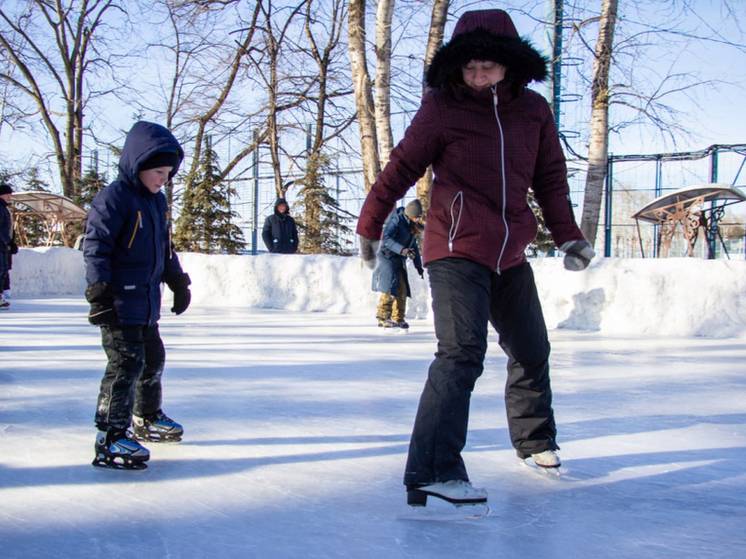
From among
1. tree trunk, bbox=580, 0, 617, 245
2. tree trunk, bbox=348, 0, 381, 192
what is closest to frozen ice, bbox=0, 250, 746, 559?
tree trunk, bbox=580, 0, 617, 245

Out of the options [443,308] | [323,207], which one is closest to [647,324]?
[443,308]

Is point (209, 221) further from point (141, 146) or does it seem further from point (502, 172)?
point (502, 172)

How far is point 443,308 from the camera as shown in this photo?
7.16ft

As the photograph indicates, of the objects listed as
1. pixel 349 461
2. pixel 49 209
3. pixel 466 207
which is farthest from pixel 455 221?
pixel 49 209

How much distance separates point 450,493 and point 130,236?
4.50 feet

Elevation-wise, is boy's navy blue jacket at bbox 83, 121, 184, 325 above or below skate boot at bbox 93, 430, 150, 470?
above

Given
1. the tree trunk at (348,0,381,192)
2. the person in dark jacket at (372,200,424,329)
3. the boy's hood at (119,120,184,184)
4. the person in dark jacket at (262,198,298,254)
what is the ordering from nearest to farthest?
the boy's hood at (119,120,184,184) → the person in dark jacket at (372,200,424,329) → the tree trunk at (348,0,381,192) → the person in dark jacket at (262,198,298,254)

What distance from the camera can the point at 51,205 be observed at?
17.3 meters

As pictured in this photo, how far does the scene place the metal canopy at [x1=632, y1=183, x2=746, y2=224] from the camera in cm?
1159

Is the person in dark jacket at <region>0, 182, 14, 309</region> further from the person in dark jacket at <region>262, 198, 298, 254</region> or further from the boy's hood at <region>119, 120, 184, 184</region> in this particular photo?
the boy's hood at <region>119, 120, 184, 184</region>

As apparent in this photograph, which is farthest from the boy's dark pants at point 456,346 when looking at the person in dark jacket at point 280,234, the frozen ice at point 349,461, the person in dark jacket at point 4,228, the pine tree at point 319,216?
the pine tree at point 319,216

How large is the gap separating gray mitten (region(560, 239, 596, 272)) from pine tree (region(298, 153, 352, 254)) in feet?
51.0

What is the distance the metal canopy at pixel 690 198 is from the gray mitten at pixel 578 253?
9950mm

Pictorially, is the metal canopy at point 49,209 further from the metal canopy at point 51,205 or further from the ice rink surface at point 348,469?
the ice rink surface at point 348,469
